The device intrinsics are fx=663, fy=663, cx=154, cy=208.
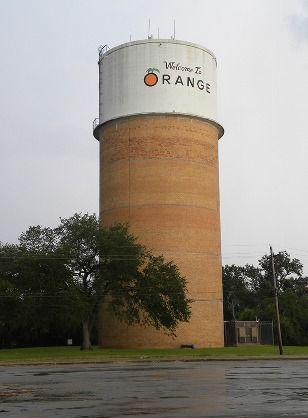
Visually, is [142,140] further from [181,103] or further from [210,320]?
[210,320]

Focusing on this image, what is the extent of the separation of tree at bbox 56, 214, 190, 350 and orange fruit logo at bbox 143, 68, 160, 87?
13.5m

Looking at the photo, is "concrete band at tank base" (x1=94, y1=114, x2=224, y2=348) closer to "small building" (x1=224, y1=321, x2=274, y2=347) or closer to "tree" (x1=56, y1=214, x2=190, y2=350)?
"tree" (x1=56, y1=214, x2=190, y2=350)

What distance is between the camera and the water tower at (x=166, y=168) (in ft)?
186

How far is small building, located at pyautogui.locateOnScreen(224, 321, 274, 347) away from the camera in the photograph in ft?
214

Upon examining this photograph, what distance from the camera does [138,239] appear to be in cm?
5694

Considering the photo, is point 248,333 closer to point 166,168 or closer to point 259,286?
point 166,168

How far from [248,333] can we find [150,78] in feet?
88.2

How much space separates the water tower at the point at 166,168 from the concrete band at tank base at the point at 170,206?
86mm

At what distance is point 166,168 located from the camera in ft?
188

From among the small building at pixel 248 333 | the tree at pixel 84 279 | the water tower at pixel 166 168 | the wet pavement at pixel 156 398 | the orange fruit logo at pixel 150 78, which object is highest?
the orange fruit logo at pixel 150 78

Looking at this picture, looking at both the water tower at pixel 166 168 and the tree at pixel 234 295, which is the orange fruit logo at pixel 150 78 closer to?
the water tower at pixel 166 168

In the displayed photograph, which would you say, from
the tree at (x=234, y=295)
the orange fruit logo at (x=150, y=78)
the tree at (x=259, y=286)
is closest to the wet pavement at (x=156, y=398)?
the orange fruit logo at (x=150, y=78)

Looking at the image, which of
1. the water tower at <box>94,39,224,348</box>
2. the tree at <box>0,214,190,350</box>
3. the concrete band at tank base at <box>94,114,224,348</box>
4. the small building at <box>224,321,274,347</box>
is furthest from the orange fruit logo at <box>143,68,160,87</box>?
the small building at <box>224,321,274,347</box>

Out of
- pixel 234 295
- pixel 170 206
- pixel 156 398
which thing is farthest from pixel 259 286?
pixel 156 398
